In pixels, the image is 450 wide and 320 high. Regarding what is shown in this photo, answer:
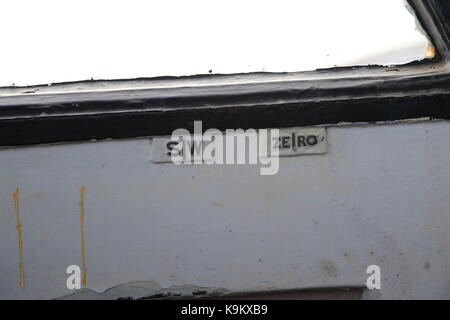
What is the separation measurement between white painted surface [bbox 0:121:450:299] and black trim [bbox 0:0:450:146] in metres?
0.05

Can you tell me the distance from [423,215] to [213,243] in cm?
71

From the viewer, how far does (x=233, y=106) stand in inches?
74.2

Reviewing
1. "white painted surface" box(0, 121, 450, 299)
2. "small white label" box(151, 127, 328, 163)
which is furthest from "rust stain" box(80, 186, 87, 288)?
"small white label" box(151, 127, 328, 163)

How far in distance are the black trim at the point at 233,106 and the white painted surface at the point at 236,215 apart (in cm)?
5

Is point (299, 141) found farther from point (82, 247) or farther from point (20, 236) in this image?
→ point (20, 236)

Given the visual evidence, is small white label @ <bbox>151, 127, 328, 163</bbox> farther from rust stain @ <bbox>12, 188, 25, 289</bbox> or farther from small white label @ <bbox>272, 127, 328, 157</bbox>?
rust stain @ <bbox>12, 188, 25, 289</bbox>

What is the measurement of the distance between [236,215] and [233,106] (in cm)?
35

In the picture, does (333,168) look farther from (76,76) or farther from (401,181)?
(76,76)

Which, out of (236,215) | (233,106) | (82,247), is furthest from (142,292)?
(233,106)

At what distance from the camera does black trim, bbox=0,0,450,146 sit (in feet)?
6.09

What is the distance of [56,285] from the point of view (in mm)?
1903

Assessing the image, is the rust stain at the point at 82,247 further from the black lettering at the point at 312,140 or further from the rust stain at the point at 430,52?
the rust stain at the point at 430,52

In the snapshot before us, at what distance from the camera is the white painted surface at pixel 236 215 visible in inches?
73.7

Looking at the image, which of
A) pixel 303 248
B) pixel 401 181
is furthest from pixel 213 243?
pixel 401 181
